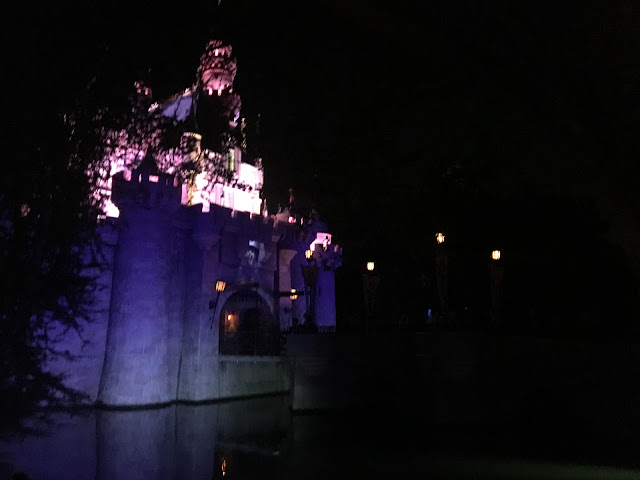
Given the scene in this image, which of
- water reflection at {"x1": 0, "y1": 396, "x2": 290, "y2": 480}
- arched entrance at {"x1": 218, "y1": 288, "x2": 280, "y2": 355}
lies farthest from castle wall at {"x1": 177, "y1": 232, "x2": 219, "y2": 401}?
water reflection at {"x1": 0, "y1": 396, "x2": 290, "y2": 480}

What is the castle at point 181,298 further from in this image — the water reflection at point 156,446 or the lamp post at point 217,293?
the water reflection at point 156,446

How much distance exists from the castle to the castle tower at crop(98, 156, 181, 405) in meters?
0.04

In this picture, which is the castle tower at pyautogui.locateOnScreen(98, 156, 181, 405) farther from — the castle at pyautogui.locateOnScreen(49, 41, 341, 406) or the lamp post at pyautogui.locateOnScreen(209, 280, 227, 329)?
the lamp post at pyautogui.locateOnScreen(209, 280, 227, 329)

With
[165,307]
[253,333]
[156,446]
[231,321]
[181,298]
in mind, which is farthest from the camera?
[231,321]

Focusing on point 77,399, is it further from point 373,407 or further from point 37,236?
point 37,236

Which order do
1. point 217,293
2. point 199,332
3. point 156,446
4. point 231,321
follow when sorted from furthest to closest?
point 231,321, point 217,293, point 199,332, point 156,446

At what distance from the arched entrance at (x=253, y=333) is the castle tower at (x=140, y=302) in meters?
3.57

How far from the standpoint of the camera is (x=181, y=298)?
24.1 m

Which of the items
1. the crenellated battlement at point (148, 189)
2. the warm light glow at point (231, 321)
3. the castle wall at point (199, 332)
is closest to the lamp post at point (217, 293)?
the castle wall at point (199, 332)

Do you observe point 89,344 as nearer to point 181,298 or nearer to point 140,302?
point 140,302

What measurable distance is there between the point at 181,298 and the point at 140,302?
7.40 ft

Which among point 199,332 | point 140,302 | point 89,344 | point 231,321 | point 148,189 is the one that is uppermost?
point 148,189

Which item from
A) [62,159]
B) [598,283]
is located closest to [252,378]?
[598,283]

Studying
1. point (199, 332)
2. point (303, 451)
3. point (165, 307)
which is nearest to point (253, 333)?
point (199, 332)
